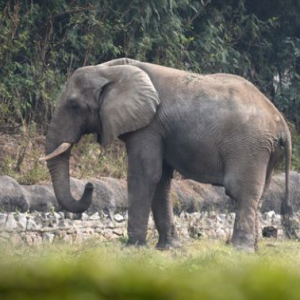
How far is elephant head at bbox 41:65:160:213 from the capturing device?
36.8ft

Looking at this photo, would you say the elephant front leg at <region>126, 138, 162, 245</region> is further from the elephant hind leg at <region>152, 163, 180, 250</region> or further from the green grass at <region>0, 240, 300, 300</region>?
the green grass at <region>0, 240, 300, 300</region>

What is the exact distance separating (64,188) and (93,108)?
3.12ft

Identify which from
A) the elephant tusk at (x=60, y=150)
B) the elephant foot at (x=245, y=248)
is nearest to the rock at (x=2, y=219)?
the elephant tusk at (x=60, y=150)

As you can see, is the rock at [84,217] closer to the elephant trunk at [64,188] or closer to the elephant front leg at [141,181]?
the elephant trunk at [64,188]

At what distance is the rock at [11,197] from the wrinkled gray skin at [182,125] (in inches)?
15.3

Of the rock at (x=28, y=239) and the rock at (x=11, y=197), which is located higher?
the rock at (x=11, y=197)

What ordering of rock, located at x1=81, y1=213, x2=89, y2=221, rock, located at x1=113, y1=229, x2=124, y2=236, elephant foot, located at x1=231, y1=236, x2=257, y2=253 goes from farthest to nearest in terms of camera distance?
rock, located at x1=113, y1=229, x2=124, y2=236
rock, located at x1=81, y1=213, x2=89, y2=221
elephant foot, located at x1=231, y1=236, x2=257, y2=253

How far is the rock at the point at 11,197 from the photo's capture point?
11065 mm

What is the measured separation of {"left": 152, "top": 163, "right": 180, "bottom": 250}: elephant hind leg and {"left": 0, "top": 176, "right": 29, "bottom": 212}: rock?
1.51 metres

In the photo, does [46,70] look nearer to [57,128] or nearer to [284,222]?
[57,128]

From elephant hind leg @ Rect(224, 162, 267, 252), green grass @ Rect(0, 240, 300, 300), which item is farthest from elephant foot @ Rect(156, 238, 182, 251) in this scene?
green grass @ Rect(0, 240, 300, 300)

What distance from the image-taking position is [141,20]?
15641mm

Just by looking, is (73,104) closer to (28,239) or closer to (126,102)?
(126,102)

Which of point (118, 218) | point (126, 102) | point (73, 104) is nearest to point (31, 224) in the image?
point (73, 104)
